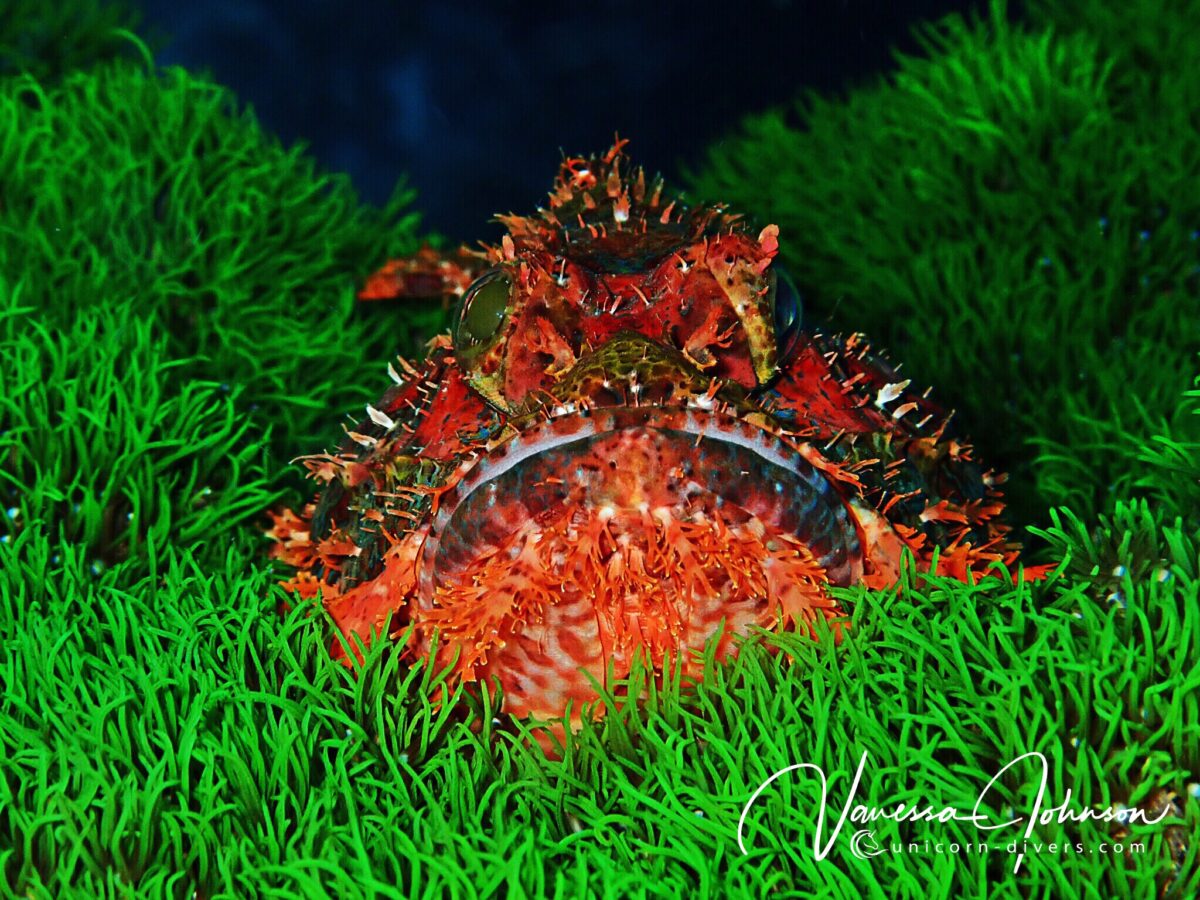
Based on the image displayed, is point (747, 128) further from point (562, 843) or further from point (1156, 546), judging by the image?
point (562, 843)

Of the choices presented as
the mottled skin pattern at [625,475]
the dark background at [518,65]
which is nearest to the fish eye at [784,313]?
the mottled skin pattern at [625,475]

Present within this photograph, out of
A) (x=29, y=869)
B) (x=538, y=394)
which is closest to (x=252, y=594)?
(x=29, y=869)

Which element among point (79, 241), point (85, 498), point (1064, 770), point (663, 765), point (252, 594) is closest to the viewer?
point (1064, 770)

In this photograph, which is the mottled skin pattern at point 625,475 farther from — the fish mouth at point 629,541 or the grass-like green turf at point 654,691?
the grass-like green turf at point 654,691

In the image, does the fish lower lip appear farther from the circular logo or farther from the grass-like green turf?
the circular logo
